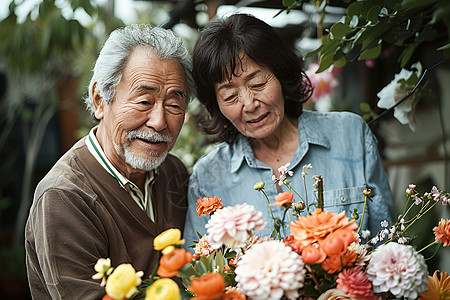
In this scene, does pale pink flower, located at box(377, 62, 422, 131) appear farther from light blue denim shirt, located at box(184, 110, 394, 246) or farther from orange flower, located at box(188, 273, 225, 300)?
orange flower, located at box(188, 273, 225, 300)

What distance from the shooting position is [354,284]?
2.72ft

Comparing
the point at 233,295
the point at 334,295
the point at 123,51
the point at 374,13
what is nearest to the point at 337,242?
the point at 334,295

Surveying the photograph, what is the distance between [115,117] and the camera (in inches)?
58.7

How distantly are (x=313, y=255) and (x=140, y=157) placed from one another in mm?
849

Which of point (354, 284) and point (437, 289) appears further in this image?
point (437, 289)

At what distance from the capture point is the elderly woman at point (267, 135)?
5.00ft

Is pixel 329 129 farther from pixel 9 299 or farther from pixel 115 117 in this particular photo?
pixel 9 299

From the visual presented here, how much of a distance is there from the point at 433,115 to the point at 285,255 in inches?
114

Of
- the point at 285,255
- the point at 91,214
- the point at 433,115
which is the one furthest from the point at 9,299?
the point at 285,255

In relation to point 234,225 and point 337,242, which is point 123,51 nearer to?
point 234,225

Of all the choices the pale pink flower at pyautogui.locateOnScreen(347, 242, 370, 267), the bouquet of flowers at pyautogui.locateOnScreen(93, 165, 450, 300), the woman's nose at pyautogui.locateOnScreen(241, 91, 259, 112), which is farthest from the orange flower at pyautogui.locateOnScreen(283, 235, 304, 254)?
the woman's nose at pyautogui.locateOnScreen(241, 91, 259, 112)

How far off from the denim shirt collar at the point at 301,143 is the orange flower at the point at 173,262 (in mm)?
899

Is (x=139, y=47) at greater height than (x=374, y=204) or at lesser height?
greater

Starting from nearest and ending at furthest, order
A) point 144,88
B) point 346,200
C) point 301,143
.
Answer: point 144,88 < point 346,200 < point 301,143
